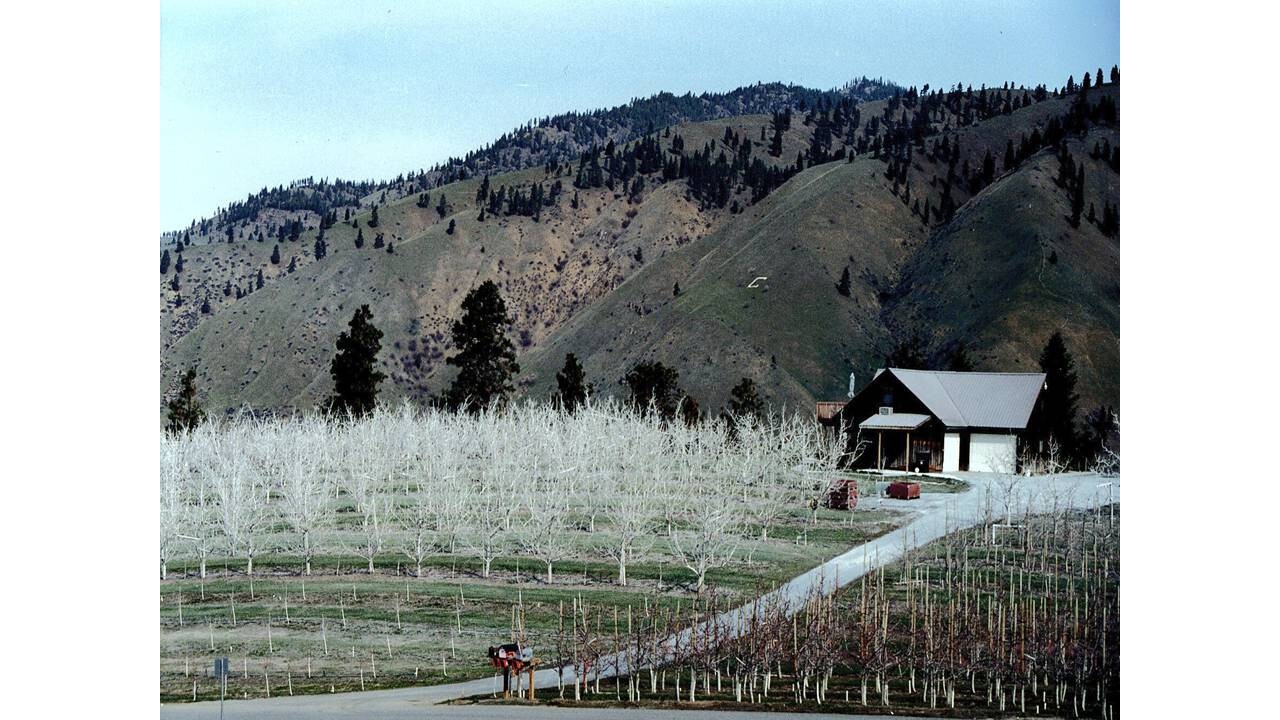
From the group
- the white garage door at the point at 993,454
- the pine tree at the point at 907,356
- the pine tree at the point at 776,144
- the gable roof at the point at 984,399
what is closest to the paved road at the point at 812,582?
the white garage door at the point at 993,454

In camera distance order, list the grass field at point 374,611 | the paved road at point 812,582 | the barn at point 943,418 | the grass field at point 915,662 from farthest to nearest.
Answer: the barn at point 943,418
the grass field at point 374,611
the grass field at point 915,662
the paved road at point 812,582

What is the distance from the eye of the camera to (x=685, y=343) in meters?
34.8

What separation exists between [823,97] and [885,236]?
70.3 meters

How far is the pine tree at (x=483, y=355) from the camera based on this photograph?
97.5ft

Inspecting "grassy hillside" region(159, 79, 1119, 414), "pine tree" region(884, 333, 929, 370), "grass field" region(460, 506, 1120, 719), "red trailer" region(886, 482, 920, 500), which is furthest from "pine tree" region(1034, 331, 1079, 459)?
"grass field" region(460, 506, 1120, 719)

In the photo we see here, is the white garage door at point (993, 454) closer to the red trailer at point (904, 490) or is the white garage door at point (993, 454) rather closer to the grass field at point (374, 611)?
the red trailer at point (904, 490)

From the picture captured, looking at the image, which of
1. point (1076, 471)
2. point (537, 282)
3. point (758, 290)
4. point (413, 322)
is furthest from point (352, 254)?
point (1076, 471)

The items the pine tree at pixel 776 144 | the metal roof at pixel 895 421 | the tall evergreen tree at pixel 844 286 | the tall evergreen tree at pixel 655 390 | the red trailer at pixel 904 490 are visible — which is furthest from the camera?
the pine tree at pixel 776 144

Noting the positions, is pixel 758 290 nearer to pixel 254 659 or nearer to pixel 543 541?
pixel 543 541

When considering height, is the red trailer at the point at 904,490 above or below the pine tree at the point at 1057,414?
below

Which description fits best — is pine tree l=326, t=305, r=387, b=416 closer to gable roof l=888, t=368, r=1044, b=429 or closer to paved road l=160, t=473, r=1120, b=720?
paved road l=160, t=473, r=1120, b=720

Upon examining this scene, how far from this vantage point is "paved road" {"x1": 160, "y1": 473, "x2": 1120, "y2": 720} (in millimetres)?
15727

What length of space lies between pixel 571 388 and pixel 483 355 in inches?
104

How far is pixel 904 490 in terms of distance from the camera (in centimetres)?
2770
